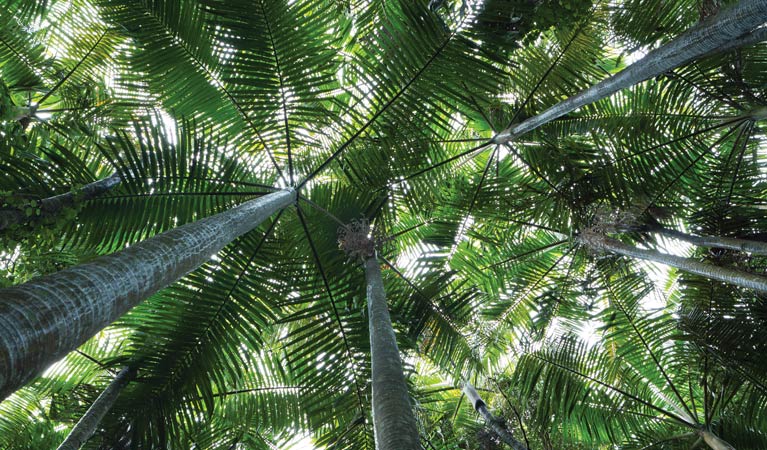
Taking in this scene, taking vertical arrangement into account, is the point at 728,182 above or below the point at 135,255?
above

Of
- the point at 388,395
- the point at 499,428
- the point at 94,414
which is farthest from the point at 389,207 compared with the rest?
the point at 94,414

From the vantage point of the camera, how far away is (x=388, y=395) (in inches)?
80.2

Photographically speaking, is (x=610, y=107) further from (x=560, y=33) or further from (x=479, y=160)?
(x=479, y=160)

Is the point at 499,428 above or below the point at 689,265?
below

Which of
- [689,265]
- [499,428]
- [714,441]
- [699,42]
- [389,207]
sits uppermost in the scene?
[389,207]

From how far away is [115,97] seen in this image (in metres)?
5.78

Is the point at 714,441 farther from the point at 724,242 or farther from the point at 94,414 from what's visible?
the point at 94,414

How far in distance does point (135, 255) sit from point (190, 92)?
2.73 m

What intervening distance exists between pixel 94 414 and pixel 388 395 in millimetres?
2522

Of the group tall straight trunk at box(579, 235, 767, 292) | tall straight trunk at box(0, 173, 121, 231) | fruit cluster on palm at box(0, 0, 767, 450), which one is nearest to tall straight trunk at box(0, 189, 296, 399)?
fruit cluster on palm at box(0, 0, 767, 450)

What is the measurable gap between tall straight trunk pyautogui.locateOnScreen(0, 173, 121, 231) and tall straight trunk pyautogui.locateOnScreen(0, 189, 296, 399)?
1.42m

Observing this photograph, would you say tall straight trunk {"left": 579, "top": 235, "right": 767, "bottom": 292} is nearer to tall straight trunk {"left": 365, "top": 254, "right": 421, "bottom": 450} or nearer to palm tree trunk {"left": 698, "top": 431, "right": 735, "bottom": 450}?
palm tree trunk {"left": 698, "top": 431, "right": 735, "bottom": 450}

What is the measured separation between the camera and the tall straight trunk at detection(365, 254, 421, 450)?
1711 mm

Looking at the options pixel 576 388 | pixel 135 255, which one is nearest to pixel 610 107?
pixel 576 388
